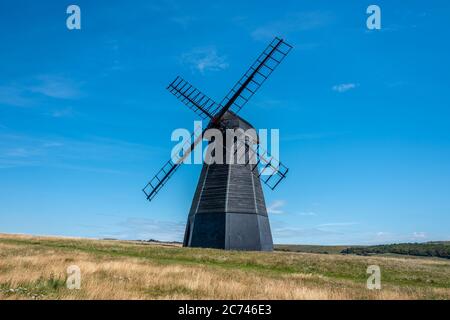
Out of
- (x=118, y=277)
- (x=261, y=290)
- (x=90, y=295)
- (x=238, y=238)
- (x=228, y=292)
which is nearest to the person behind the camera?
(x=90, y=295)

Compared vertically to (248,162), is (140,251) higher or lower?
lower

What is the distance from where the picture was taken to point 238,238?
32.3 metres

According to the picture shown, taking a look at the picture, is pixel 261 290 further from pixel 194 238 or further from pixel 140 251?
pixel 194 238

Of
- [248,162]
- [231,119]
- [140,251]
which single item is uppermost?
[231,119]

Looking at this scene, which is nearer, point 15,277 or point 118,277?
point 15,277

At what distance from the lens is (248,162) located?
34781 millimetres

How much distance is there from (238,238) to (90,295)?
76.7ft

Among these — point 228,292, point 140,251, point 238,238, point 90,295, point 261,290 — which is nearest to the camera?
point 90,295
